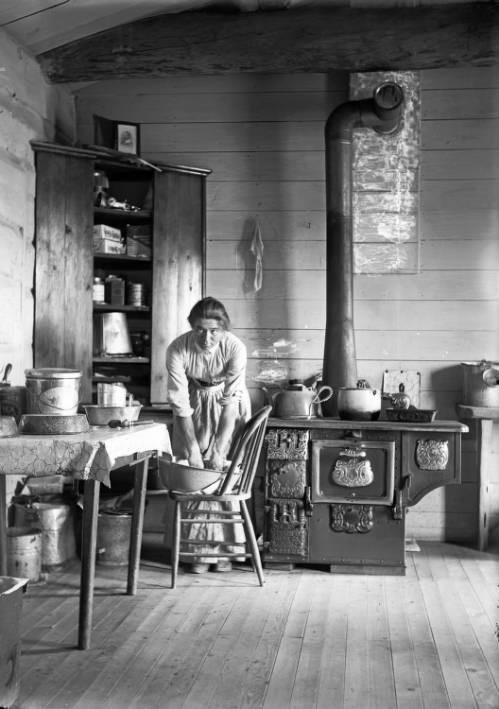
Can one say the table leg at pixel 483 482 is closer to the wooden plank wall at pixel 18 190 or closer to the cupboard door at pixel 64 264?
the cupboard door at pixel 64 264

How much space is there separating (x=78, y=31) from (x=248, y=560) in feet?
10.4

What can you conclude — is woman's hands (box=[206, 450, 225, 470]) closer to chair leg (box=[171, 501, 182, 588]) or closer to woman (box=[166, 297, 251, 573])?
woman (box=[166, 297, 251, 573])

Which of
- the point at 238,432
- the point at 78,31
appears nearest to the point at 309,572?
the point at 238,432

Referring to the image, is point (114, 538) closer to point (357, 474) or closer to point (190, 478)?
point (190, 478)

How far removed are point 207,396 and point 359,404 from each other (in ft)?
2.75

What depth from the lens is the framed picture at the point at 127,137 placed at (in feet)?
17.3

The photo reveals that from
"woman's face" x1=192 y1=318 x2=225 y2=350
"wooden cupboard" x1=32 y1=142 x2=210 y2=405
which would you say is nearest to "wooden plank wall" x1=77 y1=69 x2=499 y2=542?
"wooden cupboard" x1=32 y1=142 x2=210 y2=405

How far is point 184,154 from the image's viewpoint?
5441mm

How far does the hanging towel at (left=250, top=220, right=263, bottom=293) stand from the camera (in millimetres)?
5383

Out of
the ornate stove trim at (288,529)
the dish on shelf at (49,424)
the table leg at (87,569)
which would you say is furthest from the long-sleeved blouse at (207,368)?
the table leg at (87,569)

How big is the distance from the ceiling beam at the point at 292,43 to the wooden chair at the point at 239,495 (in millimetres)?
2116

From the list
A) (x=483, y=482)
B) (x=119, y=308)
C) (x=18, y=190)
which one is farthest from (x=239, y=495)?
(x=18, y=190)

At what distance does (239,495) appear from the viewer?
416 cm

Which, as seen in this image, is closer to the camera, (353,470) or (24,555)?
Result: (24,555)
